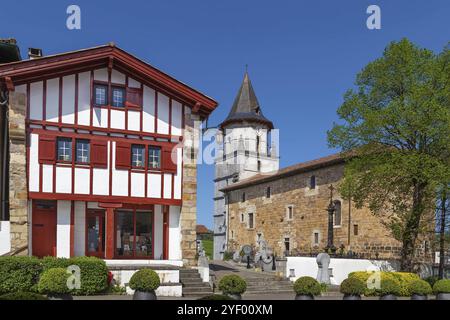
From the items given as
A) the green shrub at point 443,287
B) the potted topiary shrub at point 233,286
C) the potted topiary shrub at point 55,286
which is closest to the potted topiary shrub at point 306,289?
the potted topiary shrub at point 233,286

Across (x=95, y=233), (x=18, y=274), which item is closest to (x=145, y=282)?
(x=18, y=274)

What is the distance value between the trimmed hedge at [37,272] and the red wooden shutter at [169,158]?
4.56m

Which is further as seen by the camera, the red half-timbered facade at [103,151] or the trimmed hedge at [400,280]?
the trimmed hedge at [400,280]

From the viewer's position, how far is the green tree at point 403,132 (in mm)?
19016

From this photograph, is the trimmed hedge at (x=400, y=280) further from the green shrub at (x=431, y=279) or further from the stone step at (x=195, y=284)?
the stone step at (x=195, y=284)

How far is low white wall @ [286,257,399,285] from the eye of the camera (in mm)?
21188

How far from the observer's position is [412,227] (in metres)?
20.1

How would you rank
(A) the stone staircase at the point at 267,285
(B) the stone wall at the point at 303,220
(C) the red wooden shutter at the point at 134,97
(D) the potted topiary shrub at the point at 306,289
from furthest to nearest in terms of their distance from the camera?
(B) the stone wall at the point at 303,220 → (C) the red wooden shutter at the point at 134,97 → (A) the stone staircase at the point at 267,285 → (D) the potted topiary shrub at the point at 306,289

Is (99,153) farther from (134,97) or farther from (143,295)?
(143,295)

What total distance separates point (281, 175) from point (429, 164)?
20066mm

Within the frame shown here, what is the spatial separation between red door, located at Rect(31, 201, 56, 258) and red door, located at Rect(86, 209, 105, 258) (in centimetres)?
119

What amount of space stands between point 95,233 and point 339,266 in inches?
401

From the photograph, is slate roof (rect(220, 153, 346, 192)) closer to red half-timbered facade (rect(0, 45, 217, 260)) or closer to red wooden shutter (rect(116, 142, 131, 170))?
red half-timbered facade (rect(0, 45, 217, 260))
